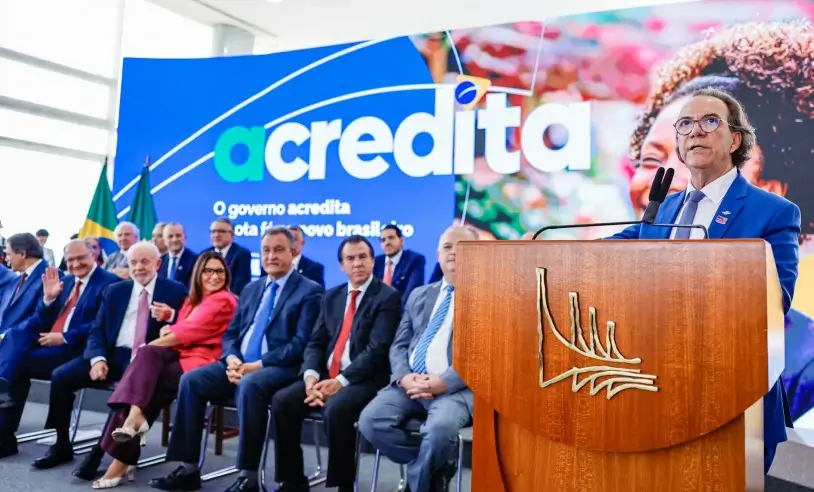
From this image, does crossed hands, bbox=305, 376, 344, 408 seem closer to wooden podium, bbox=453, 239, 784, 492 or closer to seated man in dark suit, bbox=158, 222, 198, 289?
wooden podium, bbox=453, 239, 784, 492

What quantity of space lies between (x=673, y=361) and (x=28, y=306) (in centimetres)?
458

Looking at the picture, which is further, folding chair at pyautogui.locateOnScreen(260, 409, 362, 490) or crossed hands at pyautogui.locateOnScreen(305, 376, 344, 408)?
crossed hands at pyautogui.locateOnScreen(305, 376, 344, 408)

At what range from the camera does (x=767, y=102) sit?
4.39 m

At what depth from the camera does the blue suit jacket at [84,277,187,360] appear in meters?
4.28

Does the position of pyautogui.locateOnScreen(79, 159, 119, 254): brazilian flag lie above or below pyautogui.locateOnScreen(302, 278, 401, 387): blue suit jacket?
above

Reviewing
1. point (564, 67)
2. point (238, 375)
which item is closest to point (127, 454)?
point (238, 375)

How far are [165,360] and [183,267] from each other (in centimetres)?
180

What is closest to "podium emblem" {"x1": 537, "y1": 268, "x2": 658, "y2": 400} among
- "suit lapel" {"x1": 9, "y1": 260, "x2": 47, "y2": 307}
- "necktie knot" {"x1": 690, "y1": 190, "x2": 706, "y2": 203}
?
"necktie knot" {"x1": 690, "y1": 190, "x2": 706, "y2": 203}

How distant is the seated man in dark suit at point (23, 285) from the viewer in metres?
4.68

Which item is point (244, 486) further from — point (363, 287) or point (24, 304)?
point (24, 304)

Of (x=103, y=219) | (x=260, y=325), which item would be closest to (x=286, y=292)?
(x=260, y=325)

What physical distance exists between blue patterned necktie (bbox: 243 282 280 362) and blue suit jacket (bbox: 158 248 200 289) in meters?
1.68

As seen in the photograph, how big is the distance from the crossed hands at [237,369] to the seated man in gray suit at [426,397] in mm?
811

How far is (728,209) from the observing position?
1.56 metres
